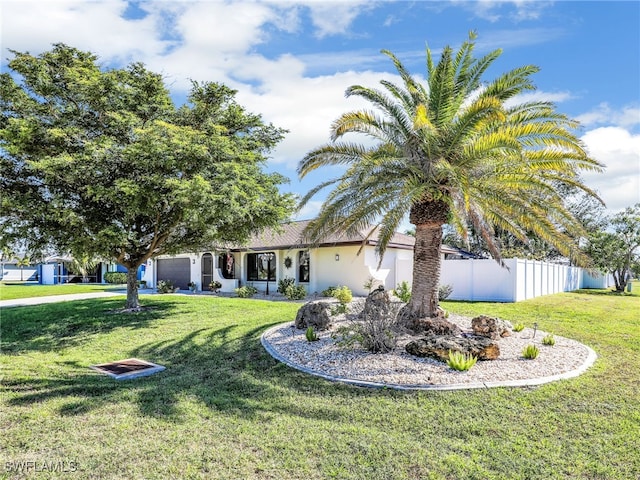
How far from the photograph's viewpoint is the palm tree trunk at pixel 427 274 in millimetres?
10133

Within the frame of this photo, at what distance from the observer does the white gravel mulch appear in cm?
675

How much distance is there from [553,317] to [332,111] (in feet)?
33.7

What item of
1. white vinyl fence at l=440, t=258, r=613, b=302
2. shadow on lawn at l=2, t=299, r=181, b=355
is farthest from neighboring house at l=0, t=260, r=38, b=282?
white vinyl fence at l=440, t=258, r=613, b=302

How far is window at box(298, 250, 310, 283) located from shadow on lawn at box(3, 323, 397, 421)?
12.5 m

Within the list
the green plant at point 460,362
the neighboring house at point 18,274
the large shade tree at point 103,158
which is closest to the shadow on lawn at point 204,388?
the green plant at point 460,362

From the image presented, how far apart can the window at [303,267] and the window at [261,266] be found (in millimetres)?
1874

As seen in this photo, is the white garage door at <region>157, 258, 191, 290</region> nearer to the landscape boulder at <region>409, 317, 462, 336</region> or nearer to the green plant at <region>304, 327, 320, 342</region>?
the green plant at <region>304, 327, 320, 342</region>

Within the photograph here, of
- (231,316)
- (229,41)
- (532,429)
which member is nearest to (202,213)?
(231,316)

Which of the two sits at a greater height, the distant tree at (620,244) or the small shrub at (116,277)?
the distant tree at (620,244)

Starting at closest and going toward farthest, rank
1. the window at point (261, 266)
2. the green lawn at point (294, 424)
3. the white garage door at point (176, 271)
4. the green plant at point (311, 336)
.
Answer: the green lawn at point (294, 424) < the green plant at point (311, 336) < the window at point (261, 266) < the white garage door at point (176, 271)

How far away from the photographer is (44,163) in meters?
10.5

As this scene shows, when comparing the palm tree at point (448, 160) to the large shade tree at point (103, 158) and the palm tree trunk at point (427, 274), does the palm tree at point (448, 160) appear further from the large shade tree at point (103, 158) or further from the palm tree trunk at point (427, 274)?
the large shade tree at point (103, 158)

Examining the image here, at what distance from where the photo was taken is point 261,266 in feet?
78.8

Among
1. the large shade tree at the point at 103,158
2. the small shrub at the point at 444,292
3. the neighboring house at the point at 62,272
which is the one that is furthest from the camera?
the neighboring house at the point at 62,272
